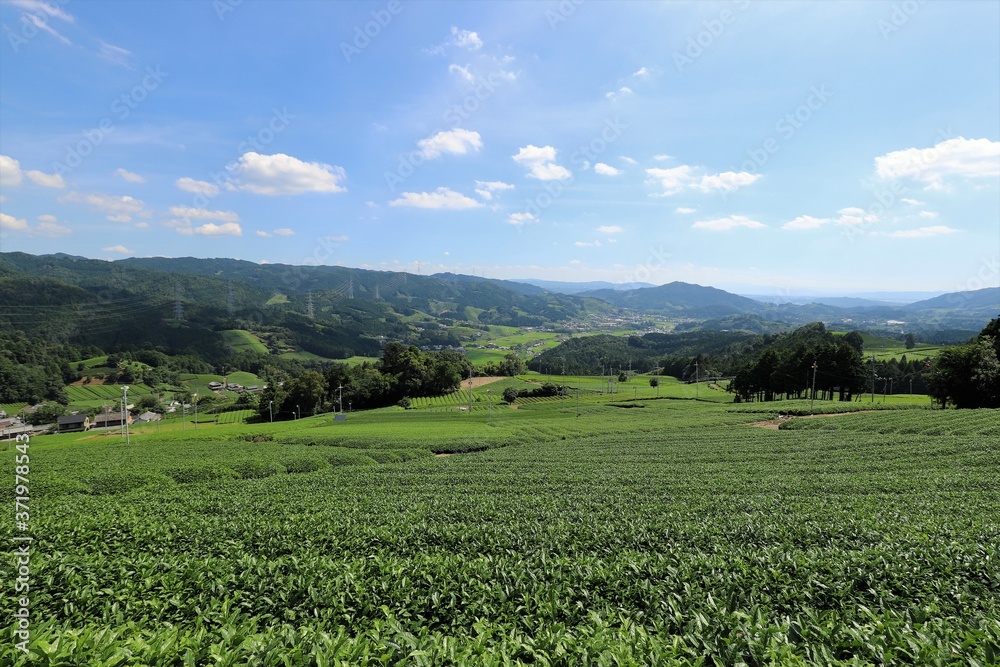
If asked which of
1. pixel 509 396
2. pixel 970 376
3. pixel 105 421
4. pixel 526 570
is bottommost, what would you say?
pixel 105 421

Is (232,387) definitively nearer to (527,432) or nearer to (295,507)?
(527,432)

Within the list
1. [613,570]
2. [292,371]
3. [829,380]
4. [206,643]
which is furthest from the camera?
[292,371]

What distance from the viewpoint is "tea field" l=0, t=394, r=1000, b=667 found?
16.7ft

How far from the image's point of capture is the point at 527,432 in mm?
53219

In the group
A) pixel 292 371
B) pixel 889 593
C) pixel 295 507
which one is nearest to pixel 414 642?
pixel 889 593

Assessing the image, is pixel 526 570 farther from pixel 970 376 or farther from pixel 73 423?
pixel 73 423

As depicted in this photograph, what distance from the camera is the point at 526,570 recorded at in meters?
7.89

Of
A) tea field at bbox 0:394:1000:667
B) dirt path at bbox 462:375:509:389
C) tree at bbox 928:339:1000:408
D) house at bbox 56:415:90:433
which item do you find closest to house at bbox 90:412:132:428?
house at bbox 56:415:90:433

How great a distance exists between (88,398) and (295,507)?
163 meters

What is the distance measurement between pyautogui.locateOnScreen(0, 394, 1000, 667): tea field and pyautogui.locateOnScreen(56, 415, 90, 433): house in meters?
103

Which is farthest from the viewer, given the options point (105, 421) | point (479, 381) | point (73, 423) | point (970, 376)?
point (479, 381)

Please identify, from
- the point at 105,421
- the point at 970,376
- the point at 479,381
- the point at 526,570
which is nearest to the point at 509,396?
the point at 479,381

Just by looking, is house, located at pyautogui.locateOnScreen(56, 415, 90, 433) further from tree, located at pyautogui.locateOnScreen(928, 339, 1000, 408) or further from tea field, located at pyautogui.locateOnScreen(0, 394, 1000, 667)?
tree, located at pyautogui.locateOnScreen(928, 339, 1000, 408)

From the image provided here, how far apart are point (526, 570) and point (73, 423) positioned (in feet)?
429
